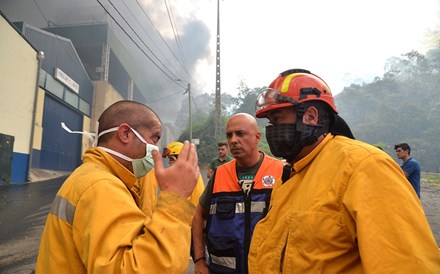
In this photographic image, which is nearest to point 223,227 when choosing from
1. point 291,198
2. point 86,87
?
point 291,198

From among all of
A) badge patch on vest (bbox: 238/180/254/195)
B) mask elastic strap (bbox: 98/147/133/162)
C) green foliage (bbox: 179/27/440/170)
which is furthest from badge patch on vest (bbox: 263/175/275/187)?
green foliage (bbox: 179/27/440/170)

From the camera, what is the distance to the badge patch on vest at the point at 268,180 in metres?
2.63

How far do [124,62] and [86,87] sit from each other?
14.6 metres

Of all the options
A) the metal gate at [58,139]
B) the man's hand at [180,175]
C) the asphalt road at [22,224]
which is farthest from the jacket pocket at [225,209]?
the metal gate at [58,139]

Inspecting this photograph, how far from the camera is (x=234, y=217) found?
99.6 inches

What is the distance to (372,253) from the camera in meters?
1.07

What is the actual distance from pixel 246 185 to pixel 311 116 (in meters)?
1.25


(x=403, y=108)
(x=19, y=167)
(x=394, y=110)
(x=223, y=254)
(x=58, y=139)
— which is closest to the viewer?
(x=223, y=254)

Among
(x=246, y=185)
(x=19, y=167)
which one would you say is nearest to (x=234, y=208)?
(x=246, y=185)

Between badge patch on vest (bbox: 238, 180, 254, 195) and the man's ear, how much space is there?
1199 mm

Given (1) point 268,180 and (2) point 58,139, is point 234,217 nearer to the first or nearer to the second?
(1) point 268,180

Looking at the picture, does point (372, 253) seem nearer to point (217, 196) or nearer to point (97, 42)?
point (217, 196)

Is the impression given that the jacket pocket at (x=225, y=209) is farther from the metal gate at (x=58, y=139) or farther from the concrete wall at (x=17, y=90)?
the metal gate at (x=58, y=139)

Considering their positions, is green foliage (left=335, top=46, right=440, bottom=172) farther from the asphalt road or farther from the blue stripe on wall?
the blue stripe on wall
